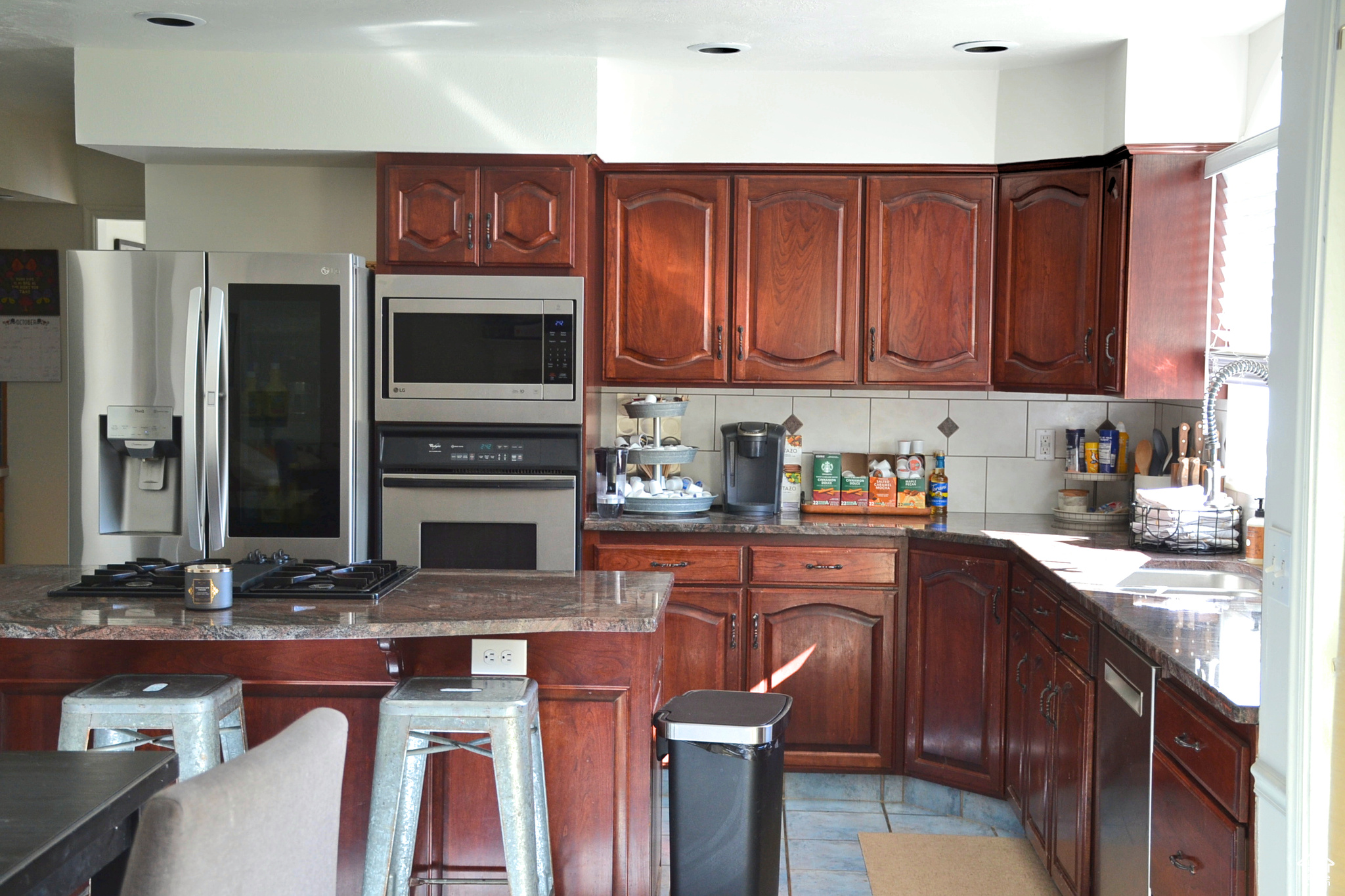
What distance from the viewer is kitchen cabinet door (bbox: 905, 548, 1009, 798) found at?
3.51m

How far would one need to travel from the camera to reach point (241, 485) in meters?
3.55

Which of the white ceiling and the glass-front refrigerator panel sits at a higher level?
the white ceiling

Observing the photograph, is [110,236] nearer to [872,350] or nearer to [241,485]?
[241,485]

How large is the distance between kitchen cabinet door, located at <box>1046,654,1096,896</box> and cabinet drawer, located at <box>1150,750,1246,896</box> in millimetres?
465

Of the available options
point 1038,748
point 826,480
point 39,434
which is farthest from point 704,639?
point 39,434

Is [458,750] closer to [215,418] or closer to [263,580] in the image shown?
[263,580]

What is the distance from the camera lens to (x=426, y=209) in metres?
3.68

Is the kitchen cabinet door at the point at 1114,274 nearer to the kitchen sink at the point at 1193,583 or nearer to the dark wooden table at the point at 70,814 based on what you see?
the kitchen sink at the point at 1193,583

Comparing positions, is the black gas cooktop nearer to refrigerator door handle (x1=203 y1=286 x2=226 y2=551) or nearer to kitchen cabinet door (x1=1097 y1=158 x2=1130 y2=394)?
refrigerator door handle (x1=203 y1=286 x2=226 y2=551)

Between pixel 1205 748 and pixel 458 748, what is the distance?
4.33ft

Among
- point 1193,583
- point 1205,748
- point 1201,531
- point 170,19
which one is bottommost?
point 1205,748

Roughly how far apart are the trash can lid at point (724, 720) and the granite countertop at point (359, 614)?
0.87ft

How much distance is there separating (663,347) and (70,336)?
187cm

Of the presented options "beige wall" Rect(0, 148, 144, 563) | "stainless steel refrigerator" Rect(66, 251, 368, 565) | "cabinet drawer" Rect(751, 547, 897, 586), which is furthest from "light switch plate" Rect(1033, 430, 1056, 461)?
"beige wall" Rect(0, 148, 144, 563)
